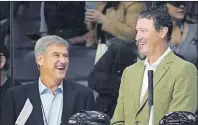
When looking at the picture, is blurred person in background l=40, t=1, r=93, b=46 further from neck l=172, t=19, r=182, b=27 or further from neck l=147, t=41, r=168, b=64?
neck l=147, t=41, r=168, b=64

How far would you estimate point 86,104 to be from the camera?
6910mm

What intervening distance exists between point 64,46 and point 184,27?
2791mm

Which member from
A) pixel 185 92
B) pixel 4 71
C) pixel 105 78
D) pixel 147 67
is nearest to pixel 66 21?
pixel 105 78

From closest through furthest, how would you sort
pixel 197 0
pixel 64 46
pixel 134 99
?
pixel 134 99 → pixel 64 46 → pixel 197 0

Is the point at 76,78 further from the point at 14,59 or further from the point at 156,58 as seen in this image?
the point at 156,58

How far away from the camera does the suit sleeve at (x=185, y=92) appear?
6262 mm

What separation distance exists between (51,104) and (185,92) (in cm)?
123

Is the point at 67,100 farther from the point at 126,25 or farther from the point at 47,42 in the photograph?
the point at 126,25

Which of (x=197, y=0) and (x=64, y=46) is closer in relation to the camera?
(x=64, y=46)

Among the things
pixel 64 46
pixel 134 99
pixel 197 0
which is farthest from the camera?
pixel 197 0

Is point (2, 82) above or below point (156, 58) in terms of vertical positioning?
below

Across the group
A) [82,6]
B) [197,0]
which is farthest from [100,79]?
[197,0]

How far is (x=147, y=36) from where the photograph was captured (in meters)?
6.44

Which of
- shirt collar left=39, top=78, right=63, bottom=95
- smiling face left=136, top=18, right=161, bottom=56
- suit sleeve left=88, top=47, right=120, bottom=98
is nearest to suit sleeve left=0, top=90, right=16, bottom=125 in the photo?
shirt collar left=39, top=78, right=63, bottom=95
